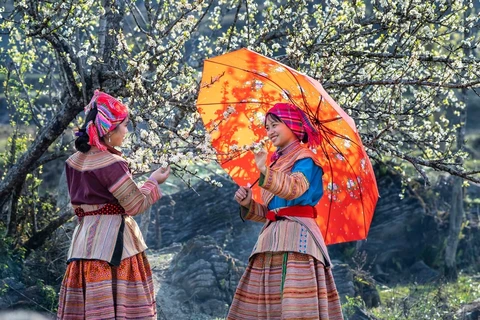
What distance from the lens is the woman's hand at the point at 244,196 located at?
18.7ft

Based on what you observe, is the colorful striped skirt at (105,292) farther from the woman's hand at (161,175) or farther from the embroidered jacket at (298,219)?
the embroidered jacket at (298,219)

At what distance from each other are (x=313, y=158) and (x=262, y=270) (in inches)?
32.7

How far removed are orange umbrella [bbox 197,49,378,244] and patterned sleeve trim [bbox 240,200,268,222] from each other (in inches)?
8.3

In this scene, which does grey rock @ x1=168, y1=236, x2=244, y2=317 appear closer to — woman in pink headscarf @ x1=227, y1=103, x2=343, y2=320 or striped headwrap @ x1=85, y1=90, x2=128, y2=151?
woman in pink headscarf @ x1=227, y1=103, x2=343, y2=320

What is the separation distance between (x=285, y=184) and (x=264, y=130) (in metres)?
1.12

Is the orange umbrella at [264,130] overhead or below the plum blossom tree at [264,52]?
below

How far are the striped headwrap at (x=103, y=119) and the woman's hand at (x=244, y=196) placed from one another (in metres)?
0.98

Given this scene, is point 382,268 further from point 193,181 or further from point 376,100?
→ point 376,100

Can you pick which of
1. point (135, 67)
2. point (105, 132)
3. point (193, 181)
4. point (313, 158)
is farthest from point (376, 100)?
point (193, 181)

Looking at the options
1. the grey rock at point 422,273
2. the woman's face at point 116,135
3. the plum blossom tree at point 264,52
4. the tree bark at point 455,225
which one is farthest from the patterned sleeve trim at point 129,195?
the tree bark at point 455,225

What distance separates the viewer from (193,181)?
16781 mm

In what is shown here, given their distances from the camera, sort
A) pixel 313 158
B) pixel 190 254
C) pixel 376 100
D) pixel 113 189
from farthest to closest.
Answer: pixel 190 254, pixel 376 100, pixel 313 158, pixel 113 189

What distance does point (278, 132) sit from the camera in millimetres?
5602

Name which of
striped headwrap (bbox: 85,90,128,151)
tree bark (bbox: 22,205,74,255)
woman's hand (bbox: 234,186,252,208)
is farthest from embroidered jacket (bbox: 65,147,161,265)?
tree bark (bbox: 22,205,74,255)
